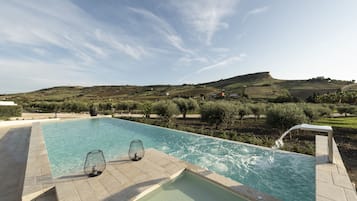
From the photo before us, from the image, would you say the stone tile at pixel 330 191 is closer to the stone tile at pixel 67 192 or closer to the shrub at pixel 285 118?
the stone tile at pixel 67 192

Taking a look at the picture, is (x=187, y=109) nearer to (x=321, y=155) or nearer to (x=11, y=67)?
(x=321, y=155)

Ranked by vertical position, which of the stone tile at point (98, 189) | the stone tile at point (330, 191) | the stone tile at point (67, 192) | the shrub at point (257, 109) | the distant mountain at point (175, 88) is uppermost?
the distant mountain at point (175, 88)

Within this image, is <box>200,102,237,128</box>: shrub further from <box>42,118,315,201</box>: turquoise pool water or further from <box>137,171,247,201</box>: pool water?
<box>137,171,247,201</box>: pool water

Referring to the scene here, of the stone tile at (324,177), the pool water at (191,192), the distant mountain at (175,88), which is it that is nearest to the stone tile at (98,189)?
the pool water at (191,192)

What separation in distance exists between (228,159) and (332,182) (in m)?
3.34

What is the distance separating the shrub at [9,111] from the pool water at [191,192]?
2132 centimetres

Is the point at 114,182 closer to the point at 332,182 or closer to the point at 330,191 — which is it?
the point at 330,191

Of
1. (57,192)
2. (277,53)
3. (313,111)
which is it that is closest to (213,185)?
(57,192)

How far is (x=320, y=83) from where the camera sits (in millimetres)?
59031

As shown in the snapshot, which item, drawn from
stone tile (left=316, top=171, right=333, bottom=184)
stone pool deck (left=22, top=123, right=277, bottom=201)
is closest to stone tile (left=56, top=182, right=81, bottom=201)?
stone pool deck (left=22, top=123, right=277, bottom=201)

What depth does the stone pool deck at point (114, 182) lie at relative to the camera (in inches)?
135

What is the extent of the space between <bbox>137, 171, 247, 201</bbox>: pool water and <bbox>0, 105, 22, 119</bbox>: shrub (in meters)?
21.3

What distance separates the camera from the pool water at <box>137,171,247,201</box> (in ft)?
11.5

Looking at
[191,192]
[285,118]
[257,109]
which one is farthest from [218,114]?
[191,192]
